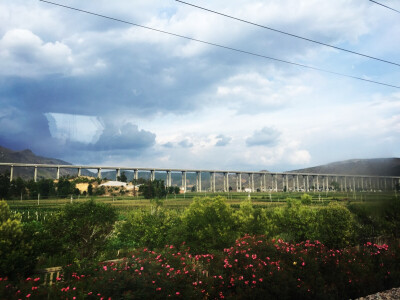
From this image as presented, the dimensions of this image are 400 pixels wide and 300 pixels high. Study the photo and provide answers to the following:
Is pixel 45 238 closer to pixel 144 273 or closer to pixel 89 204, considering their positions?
pixel 89 204

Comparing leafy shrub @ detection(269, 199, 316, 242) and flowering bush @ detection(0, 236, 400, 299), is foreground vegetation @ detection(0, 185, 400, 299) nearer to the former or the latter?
flowering bush @ detection(0, 236, 400, 299)

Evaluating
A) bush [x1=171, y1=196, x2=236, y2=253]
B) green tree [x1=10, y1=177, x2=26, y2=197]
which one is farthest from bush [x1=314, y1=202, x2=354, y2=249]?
green tree [x1=10, y1=177, x2=26, y2=197]

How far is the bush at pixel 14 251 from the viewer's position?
958cm

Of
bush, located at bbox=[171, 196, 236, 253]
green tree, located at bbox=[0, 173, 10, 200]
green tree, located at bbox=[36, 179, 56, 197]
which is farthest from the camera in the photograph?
green tree, located at bbox=[36, 179, 56, 197]

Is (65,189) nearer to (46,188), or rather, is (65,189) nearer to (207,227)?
(46,188)

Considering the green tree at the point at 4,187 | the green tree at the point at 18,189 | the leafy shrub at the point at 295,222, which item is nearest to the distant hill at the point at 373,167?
the leafy shrub at the point at 295,222

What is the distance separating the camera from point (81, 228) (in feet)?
43.5

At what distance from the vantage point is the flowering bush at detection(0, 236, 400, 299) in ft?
24.3

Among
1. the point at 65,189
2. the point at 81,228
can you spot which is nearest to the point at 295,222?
the point at 81,228

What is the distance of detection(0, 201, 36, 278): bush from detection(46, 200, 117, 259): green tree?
239cm

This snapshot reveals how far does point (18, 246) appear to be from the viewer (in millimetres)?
10062

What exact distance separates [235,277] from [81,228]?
8.03 m

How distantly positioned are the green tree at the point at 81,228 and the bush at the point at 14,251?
7.84 feet

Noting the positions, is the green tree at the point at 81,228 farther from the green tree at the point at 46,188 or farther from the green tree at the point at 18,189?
the green tree at the point at 18,189
